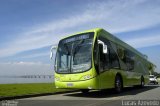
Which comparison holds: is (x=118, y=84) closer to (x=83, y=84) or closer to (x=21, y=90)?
(x=83, y=84)

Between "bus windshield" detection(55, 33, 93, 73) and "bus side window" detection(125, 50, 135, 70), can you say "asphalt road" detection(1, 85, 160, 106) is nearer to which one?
"bus windshield" detection(55, 33, 93, 73)

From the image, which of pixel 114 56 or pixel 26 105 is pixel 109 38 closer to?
pixel 114 56

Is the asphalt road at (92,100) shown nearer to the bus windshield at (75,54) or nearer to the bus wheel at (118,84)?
the bus windshield at (75,54)

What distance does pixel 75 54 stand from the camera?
51.7 ft

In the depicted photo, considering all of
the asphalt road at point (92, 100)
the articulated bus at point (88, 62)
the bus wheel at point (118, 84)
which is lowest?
the asphalt road at point (92, 100)

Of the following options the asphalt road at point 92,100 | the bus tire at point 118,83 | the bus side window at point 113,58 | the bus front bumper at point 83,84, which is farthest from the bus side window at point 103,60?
the bus tire at point 118,83

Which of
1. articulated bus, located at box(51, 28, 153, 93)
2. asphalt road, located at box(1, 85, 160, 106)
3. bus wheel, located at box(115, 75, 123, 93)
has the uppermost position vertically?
articulated bus, located at box(51, 28, 153, 93)

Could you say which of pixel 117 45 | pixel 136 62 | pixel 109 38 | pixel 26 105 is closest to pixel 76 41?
pixel 109 38

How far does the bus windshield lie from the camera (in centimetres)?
1525

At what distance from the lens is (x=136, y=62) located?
25.0 metres

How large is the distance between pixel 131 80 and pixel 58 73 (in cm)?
777

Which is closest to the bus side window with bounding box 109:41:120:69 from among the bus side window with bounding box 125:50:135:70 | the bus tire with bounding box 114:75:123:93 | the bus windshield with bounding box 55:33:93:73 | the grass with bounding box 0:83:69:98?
the bus tire with bounding box 114:75:123:93

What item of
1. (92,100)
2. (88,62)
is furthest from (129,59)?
(92,100)

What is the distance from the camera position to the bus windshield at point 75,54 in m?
15.2
